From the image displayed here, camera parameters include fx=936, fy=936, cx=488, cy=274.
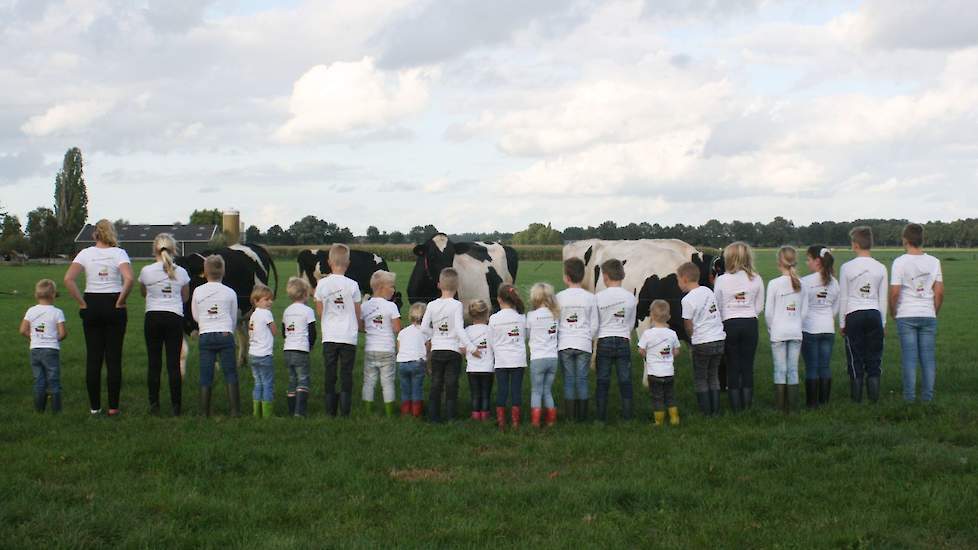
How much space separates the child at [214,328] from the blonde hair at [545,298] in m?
3.15

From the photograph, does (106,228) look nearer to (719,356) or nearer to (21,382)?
(21,382)

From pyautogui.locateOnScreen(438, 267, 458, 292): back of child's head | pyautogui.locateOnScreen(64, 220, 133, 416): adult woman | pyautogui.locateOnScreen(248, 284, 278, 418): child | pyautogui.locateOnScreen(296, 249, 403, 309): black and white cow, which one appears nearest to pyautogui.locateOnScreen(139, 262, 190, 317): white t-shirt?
pyautogui.locateOnScreen(64, 220, 133, 416): adult woman

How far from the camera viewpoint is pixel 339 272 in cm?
1015

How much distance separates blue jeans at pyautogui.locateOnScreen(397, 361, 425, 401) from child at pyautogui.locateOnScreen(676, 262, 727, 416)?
2.86 meters

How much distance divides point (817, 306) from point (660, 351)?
6.79 ft

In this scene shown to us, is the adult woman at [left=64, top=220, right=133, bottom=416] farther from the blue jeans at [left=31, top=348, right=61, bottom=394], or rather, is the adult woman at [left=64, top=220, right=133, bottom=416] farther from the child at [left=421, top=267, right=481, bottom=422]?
the child at [left=421, top=267, right=481, bottom=422]

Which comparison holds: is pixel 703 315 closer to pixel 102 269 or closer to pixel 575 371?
pixel 575 371

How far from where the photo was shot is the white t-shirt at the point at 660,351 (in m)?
9.54

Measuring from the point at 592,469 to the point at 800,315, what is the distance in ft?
11.8

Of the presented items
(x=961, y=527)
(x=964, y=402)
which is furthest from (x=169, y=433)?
(x=964, y=402)

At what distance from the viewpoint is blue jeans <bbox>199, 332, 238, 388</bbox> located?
9.85 metres

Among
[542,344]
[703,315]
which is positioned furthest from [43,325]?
[703,315]

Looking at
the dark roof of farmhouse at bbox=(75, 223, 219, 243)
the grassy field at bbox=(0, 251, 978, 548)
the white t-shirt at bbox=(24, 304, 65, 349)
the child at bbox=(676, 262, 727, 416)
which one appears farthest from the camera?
the dark roof of farmhouse at bbox=(75, 223, 219, 243)

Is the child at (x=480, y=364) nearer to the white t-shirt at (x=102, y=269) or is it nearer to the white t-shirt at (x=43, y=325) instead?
the white t-shirt at (x=102, y=269)
